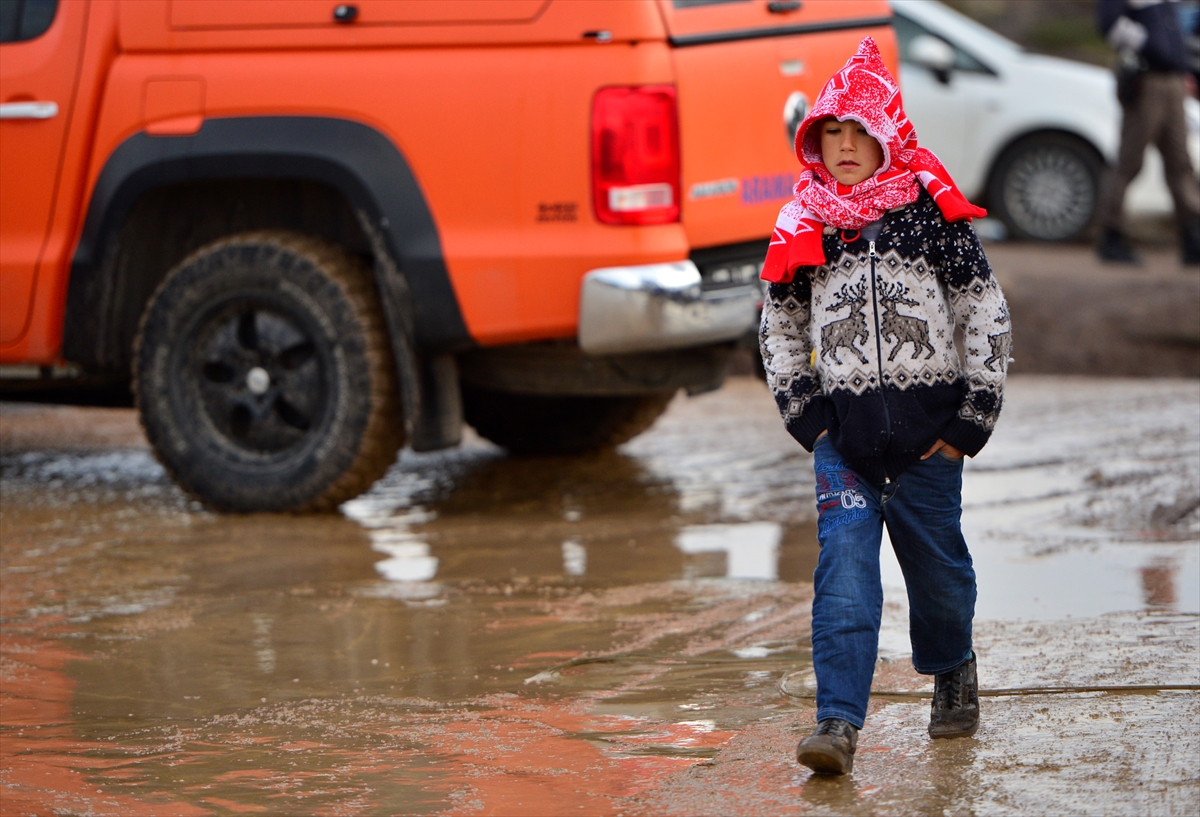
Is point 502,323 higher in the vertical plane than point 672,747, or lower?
higher

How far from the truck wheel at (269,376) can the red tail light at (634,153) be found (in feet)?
3.46

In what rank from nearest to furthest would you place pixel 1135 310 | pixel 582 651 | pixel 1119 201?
pixel 582 651 < pixel 1135 310 < pixel 1119 201

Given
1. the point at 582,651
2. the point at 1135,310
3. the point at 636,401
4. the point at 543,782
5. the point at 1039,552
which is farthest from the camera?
the point at 1135,310

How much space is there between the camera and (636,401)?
723cm

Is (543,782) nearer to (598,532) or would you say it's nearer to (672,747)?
(672,747)

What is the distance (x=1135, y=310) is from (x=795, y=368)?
6.67 metres

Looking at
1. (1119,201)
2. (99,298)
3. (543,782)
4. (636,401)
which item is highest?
(1119,201)

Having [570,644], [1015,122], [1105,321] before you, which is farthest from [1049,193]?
[570,644]

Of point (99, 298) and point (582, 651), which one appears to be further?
point (99, 298)

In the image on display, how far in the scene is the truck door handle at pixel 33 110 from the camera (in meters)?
5.86

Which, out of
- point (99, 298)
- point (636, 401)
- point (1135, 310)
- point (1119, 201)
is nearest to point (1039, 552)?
point (636, 401)

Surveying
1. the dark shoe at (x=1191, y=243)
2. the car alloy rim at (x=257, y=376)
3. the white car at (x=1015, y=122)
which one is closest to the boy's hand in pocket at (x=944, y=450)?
the car alloy rim at (x=257, y=376)

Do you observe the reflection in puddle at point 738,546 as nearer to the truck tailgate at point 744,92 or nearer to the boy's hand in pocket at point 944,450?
the truck tailgate at point 744,92

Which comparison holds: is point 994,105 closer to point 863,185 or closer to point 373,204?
point 373,204
